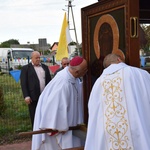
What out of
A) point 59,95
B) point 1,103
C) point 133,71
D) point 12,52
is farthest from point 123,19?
point 12,52

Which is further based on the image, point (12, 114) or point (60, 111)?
point (12, 114)

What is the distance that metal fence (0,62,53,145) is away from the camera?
5930mm

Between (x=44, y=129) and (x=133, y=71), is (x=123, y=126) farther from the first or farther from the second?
(x=44, y=129)

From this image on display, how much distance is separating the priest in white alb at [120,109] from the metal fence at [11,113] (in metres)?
3.47

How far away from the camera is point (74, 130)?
303 centimetres

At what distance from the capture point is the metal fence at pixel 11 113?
5930 mm

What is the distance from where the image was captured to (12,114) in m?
7.04

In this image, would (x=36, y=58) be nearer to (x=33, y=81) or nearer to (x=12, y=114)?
(x=33, y=81)

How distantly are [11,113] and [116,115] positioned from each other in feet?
17.0

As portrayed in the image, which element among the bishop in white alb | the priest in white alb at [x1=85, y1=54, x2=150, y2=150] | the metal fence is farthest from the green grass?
the priest in white alb at [x1=85, y1=54, x2=150, y2=150]

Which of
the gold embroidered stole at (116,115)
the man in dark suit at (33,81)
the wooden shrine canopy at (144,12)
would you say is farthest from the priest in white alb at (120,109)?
the man in dark suit at (33,81)

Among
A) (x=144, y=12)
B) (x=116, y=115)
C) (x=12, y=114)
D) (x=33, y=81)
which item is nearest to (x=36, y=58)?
(x=33, y=81)

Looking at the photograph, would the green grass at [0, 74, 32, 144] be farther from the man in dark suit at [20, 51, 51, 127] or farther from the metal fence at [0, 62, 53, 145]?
the man in dark suit at [20, 51, 51, 127]

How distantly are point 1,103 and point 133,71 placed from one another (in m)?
4.85
